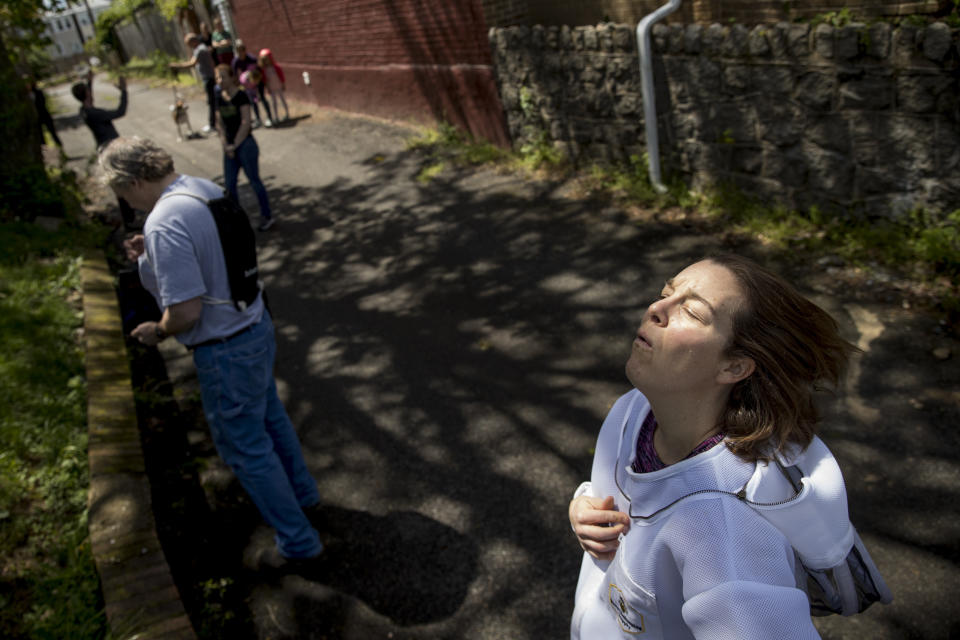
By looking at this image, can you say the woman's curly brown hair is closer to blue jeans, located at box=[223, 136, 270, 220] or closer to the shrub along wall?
the shrub along wall

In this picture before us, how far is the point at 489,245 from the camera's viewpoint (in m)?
7.03

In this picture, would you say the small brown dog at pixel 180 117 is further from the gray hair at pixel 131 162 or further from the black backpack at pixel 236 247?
the black backpack at pixel 236 247

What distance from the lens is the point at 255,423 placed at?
3.40 m

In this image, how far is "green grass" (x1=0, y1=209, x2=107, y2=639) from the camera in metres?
3.44

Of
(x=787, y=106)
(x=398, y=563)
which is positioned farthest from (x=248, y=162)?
(x=398, y=563)

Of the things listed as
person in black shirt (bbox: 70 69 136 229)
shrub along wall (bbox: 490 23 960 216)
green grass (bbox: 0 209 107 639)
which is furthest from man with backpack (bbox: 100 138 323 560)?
person in black shirt (bbox: 70 69 136 229)

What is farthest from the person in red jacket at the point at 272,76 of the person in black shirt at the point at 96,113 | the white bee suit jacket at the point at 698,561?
the white bee suit jacket at the point at 698,561

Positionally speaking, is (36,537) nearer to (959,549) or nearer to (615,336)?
(615,336)

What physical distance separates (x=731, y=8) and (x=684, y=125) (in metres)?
1.06

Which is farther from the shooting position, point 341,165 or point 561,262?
point 341,165

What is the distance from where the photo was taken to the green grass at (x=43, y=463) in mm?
3436

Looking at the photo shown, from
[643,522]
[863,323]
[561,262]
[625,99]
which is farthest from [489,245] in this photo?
[643,522]

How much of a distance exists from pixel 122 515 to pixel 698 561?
354cm

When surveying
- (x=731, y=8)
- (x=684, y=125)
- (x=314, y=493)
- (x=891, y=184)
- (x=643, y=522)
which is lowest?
(x=314, y=493)
